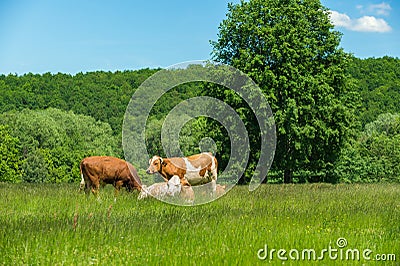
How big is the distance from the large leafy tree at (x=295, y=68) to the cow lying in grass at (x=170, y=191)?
1507 cm

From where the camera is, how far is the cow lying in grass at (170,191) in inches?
573

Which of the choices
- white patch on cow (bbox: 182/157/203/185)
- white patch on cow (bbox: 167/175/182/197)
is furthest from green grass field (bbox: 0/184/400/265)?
white patch on cow (bbox: 182/157/203/185)

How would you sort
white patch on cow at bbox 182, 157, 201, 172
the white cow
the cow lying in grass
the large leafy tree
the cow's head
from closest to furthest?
the cow lying in grass, the white cow, the cow's head, white patch on cow at bbox 182, 157, 201, 172, the large leafy tree

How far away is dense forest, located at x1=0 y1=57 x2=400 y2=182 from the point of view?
6241 cm

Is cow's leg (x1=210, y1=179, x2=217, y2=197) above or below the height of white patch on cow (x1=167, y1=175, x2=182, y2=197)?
below

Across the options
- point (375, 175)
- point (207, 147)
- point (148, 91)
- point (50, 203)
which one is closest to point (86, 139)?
point (375, 175)

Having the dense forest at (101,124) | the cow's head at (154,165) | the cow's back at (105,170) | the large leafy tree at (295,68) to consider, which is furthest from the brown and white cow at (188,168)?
the dense forest at (101,124)

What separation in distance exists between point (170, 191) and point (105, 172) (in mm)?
2475

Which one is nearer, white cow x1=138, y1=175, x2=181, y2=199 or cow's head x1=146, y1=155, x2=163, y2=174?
white cow x1=138, y1=175, x2=181, y2=199

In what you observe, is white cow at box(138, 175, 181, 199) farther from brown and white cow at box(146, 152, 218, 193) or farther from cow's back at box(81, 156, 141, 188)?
cow's back at box(81, 156, 141, 188)

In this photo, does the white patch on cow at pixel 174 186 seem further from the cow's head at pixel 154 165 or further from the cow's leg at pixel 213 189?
the cow's leg at pixel 213 189

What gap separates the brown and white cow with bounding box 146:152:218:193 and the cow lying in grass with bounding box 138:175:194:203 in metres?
0.40

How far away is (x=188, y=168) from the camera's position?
16.5m

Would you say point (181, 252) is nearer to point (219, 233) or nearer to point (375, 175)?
point (219, 233)
